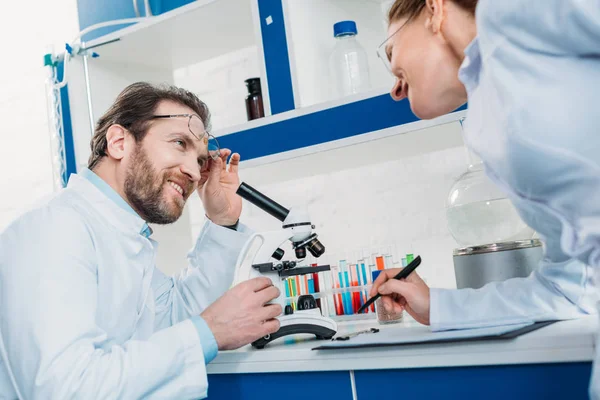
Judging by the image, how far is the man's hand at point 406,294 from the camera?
1153 mm

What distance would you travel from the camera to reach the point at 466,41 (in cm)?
89

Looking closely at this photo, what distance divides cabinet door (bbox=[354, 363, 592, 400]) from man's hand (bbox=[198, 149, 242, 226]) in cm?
72

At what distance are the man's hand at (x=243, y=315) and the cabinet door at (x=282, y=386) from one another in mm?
75

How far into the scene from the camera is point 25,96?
9.51 ft

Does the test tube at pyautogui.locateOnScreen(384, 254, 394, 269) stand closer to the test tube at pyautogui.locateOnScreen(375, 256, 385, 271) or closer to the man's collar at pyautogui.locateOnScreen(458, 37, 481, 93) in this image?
the test tube at pyautogui.locateOnScreen(375, 256, 385, 271)

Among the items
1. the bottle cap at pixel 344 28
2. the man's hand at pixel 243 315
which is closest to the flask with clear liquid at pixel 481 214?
the bottle cap at pixel 344 28

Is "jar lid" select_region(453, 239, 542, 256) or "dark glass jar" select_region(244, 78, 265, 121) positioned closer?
"jar lid" select_region(453, 239, 542, 256)

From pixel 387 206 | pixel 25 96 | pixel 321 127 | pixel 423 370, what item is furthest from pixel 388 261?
pixel 25 96

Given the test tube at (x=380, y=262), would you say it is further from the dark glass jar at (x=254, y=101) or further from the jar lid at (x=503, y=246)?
the dark glass jar at (x=254, y=101)

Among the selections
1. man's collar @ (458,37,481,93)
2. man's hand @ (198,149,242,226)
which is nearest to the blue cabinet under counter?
man's collar @ (458,37,481,93)

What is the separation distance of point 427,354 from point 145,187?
768 millimetres

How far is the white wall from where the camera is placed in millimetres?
2816

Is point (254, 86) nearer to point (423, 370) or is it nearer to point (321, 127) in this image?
point (321, 127)

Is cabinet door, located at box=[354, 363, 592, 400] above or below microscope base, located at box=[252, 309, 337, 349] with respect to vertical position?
below
